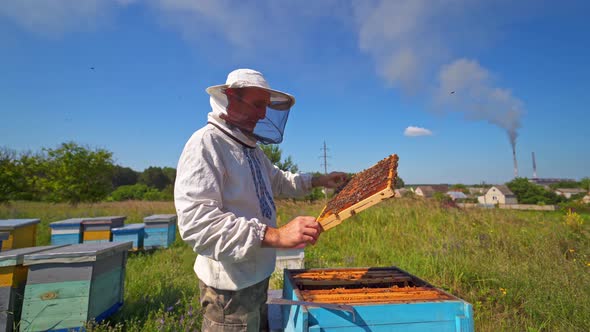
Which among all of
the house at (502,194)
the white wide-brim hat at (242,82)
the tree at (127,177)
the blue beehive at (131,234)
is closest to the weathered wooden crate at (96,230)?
the blue beehive at (131,234)

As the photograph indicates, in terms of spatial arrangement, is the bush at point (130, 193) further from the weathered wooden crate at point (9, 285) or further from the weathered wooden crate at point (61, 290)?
the weathered wooden crate at point (61, 290)

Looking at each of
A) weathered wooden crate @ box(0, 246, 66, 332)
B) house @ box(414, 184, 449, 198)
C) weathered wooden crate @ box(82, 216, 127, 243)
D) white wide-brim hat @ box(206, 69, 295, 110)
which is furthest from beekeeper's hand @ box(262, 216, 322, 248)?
house @ box(414, 184, 449, 198)

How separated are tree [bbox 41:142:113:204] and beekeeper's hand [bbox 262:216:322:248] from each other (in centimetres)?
2207

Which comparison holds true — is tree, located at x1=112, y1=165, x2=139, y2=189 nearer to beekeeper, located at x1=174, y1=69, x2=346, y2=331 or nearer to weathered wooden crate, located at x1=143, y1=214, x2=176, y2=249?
weathered wooden crate, located at x1=143, y1=214, x2=176, y2=249

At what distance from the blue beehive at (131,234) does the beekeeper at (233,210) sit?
5.58m

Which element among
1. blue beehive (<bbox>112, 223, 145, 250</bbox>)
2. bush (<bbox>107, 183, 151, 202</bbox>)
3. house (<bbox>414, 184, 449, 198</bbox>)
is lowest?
blue beehive (<bbox>112, 223, 145, 250</bbox>)

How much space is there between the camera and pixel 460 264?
4.14 meters

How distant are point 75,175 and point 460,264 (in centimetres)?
2260

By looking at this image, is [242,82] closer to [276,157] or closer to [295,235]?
Result: [295,235]

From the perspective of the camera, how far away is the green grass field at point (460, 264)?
2.93 meters

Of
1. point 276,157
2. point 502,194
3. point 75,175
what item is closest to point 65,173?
point 75,175

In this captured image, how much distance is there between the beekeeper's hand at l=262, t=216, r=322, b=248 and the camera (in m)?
1.28

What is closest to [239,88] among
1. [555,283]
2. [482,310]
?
[482,310]

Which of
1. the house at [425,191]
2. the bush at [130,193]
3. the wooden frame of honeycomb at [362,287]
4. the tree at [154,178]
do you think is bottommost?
the wooden frame of honeycomb at [362,287]
